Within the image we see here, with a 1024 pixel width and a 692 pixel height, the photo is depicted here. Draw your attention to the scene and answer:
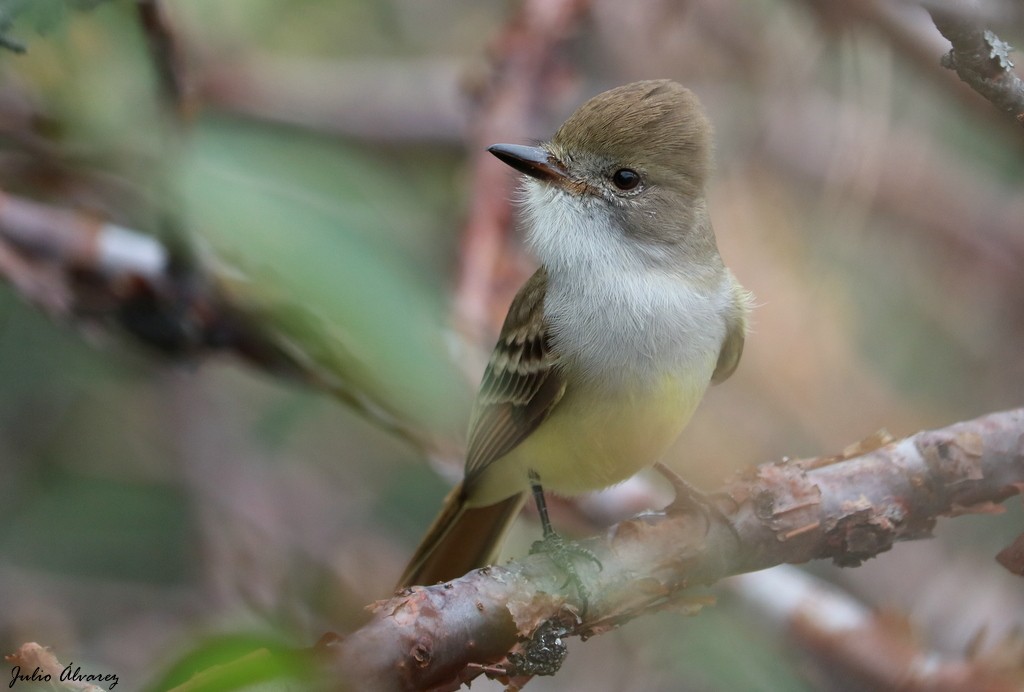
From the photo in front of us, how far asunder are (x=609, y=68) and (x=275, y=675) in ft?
14.1

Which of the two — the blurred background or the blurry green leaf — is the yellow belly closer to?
the blurred background

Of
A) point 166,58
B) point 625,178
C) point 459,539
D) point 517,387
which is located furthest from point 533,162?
point 459,539

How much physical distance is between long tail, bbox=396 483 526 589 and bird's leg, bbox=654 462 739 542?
1.87 ft

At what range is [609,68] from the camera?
517 centimetres

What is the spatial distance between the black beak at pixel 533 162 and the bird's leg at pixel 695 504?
884mm

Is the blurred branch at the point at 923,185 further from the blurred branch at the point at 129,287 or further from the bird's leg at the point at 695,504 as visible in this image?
the blurred branch at the point at 129,287

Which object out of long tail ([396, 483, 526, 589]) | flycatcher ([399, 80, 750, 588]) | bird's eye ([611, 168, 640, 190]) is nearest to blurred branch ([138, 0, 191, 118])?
flycatcher ([399, 80, 750, 588])

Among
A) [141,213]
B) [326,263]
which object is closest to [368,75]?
[141,213]

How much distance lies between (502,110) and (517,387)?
5.05ft

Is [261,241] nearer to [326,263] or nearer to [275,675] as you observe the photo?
[326,263]

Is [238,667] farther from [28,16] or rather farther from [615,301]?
[615,301]

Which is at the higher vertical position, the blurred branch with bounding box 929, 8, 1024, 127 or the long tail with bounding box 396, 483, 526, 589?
the long tail with bounding box 396, 483, 526, 589

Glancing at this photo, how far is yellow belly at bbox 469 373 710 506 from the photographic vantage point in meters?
2.71

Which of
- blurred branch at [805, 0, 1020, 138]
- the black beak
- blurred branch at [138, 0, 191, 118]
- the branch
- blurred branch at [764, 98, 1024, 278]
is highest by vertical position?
blurred branch at [764, 98, 1024, 278]
